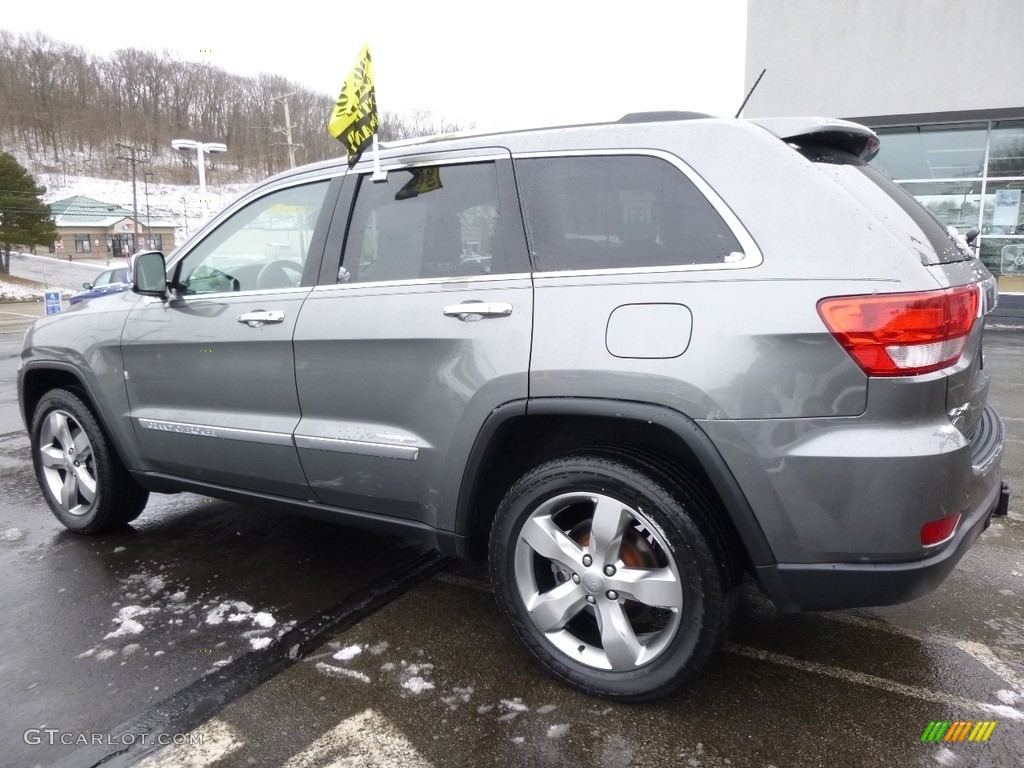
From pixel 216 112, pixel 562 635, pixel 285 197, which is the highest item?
pixel 216 112

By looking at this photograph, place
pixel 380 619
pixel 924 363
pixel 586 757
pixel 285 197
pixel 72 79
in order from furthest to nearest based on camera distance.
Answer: pixel 72 79
pixel 285 197
pixel 380 619
pixel 586 757
pixel 924 363

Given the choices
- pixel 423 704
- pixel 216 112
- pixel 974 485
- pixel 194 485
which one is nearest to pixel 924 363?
pixel 974 485

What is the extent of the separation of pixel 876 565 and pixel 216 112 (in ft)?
399

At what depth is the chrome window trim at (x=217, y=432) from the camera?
10.2 ft

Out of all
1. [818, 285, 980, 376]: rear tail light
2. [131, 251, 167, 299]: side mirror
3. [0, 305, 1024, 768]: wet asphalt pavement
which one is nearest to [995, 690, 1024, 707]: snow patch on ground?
[0, 305, 1024, 768]: wet asphalt pavement

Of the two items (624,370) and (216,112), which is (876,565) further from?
(216,112)

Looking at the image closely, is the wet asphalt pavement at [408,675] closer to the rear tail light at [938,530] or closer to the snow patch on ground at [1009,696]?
the snow patch on ground at [1009,696]

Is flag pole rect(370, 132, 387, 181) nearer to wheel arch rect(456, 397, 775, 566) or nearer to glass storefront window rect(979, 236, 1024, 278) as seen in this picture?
wheel arch rect(456, 397, 775, 566)

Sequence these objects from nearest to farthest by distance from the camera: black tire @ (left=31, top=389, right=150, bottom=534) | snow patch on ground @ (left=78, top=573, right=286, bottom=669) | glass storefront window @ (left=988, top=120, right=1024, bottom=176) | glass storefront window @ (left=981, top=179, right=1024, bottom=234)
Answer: snow patch on ground @ (left=78, top=573, right=286, bottom=669), black tire @ (left=31, top=389, right=150, bottom=534), glass storefront window @ (left=988, top=120, right=1024, bottom=176), glass storefront window @ (left=981, top=179, right=1024, bottom=234)

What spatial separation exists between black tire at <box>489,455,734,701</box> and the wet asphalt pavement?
0.52ft

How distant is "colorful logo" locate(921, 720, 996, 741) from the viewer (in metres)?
2.24

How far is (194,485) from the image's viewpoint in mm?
3574

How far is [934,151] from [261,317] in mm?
15802

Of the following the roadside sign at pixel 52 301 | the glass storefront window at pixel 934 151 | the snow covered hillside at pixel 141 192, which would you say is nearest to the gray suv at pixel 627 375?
the glass storefront window at pixel 934 151
